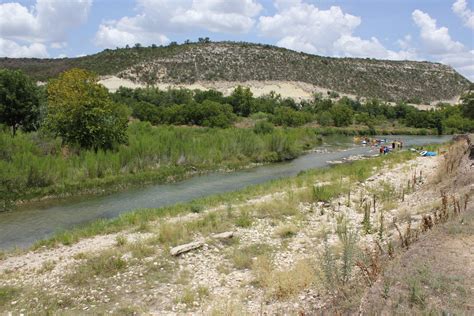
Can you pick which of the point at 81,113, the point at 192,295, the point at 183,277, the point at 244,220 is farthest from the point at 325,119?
the point at 192,295

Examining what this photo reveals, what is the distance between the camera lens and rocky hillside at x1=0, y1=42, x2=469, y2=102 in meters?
101

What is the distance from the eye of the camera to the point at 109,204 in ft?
75.9

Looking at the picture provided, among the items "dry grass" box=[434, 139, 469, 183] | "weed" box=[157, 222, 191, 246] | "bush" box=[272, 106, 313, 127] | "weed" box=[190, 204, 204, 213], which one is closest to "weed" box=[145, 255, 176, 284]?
"weed" box=[157, 222, 191, 246]

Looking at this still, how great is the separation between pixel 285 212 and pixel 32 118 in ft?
96.8

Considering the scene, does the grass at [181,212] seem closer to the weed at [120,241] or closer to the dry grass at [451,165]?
the weed at [120,241]

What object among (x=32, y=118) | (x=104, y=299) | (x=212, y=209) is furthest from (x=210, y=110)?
(x=104, y=299)

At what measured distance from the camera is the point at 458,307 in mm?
6523

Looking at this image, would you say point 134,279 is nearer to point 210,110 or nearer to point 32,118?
point 32,118

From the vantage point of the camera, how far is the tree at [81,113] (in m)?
30.4

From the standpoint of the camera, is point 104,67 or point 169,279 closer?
point 169,279

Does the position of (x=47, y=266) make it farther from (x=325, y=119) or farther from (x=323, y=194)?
(x=325, y=119)

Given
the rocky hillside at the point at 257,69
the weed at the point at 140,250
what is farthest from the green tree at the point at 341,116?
the weed at the point at 140,250

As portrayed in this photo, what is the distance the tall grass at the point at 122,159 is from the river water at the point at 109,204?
1.55m

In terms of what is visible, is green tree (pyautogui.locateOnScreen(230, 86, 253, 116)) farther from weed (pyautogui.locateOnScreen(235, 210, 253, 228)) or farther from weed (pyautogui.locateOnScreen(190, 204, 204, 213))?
weed (pyautogui.locateOnScreen(235, 210, 253, 228))
